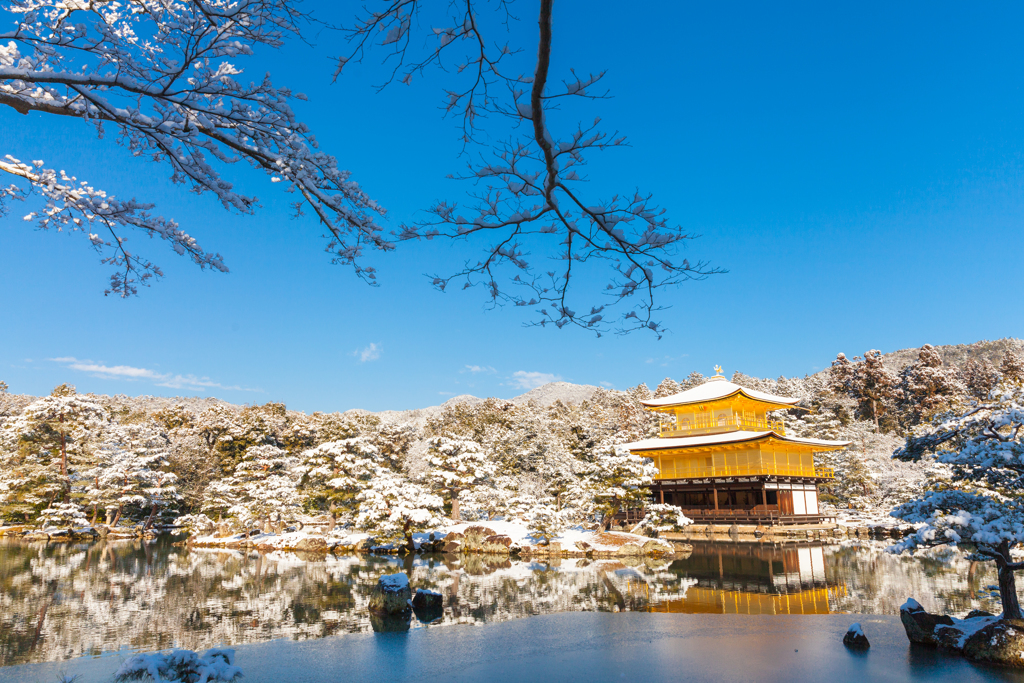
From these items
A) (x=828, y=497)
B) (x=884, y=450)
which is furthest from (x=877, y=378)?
(x=828, y=497)

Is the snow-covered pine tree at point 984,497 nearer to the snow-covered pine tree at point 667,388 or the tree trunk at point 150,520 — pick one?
the tree trunk at point 150,520

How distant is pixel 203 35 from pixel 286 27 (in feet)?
1.53

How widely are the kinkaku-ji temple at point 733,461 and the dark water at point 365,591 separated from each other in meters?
5.70

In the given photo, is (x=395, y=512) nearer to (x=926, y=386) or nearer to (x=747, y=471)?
(x=747, y=471)

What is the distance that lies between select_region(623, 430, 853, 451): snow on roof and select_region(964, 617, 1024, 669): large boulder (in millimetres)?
17665

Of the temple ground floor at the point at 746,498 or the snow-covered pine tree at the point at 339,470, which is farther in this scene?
the temple ground floor at the point at 746,498

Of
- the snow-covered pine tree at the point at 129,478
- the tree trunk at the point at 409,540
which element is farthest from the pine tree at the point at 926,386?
the snow-covered pine tree at the point at 129,478

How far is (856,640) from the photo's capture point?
6.56 meters

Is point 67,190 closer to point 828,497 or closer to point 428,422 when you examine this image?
point 828,497

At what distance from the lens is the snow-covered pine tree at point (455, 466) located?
2205 cm

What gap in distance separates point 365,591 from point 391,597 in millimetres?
3078

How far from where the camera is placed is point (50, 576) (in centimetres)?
1394

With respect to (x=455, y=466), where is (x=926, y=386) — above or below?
above

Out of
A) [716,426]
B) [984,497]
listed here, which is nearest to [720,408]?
[716,426]
